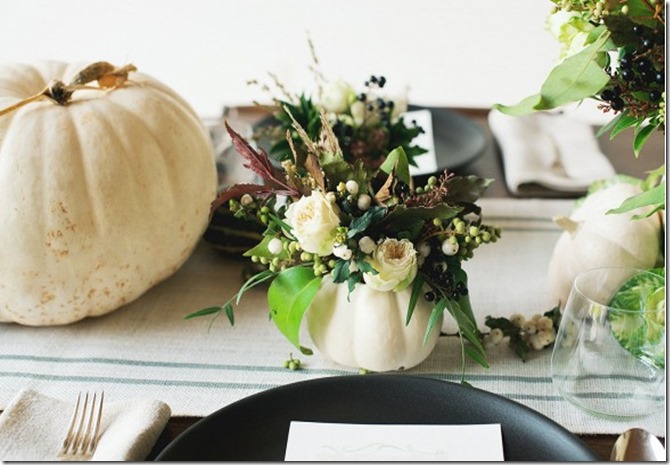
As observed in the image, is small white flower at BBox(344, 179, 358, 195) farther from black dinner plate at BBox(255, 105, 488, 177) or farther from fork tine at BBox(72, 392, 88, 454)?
black dinner plate at BBox(255, 105, 488, 177)

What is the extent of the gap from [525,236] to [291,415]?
0.58 meters

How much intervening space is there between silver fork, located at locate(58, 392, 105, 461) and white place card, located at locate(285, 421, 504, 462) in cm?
18

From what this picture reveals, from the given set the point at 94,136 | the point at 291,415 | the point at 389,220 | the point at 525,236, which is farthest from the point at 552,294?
the point at 94,136

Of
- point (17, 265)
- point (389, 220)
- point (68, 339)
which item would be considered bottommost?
point (68, 339)

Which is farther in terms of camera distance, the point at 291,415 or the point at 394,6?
the point at 394,6

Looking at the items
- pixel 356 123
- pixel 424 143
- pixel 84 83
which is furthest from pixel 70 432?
pixel 424 143

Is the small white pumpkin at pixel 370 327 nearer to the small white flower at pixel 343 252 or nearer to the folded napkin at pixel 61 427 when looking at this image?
the small white flower at pixel 343 252

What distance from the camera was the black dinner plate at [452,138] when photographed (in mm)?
1385

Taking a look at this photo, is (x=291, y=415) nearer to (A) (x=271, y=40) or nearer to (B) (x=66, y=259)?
(B) (x=66, y=259)

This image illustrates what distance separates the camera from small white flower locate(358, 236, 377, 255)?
33.6 inches

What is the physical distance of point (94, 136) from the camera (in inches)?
39.5

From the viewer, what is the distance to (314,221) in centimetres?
84

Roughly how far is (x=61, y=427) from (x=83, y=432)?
0.03 meters

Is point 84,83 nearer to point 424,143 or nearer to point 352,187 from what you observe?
point 352,187
